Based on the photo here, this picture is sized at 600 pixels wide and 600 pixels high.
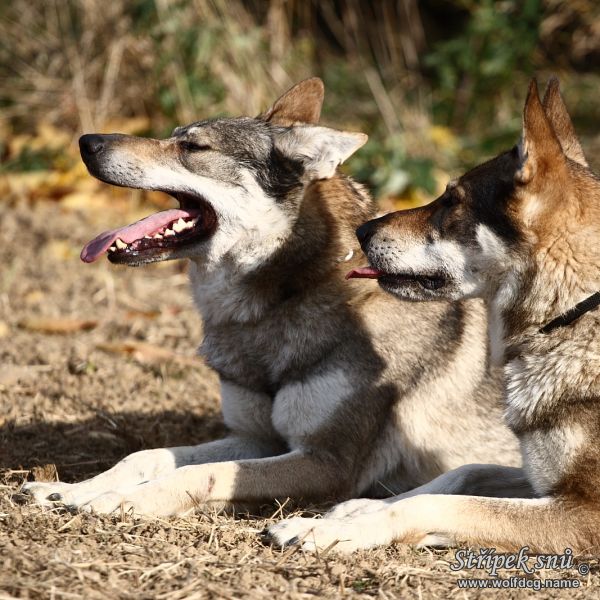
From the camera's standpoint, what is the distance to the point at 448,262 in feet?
13.5

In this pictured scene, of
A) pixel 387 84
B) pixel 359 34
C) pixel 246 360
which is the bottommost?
pixel 246 360

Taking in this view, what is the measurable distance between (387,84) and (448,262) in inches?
301

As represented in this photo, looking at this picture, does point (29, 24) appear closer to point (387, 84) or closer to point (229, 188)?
point (387, 84)

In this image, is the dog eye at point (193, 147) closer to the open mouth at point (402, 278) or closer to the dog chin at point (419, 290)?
the open mouth at point (402, 278)

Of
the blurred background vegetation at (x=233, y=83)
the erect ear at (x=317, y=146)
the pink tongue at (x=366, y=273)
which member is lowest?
the pink tongue at (x=366, y=273)

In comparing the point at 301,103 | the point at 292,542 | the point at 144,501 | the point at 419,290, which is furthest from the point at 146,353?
the point at 292,542

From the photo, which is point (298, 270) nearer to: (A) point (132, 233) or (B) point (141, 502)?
(A) point (132, 233)

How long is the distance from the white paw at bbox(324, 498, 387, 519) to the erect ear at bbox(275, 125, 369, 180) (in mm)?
1614

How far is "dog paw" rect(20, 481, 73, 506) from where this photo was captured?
13.5 ft

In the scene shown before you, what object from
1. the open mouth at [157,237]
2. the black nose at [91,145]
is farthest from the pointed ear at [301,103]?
the black nose at [91,145]

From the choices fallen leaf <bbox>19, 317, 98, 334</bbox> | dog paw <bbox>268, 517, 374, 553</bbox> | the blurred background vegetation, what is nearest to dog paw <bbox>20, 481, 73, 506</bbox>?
dog paw <bbox>268, 517, 374, 553</bbox>

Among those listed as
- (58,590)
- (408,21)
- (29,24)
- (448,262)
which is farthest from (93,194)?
(58,590)

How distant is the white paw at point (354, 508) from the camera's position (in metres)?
4.09

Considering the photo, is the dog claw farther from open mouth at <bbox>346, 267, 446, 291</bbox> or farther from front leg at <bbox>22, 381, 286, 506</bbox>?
open mouth at <bbox>346, 267, 446, 291</bbox>
